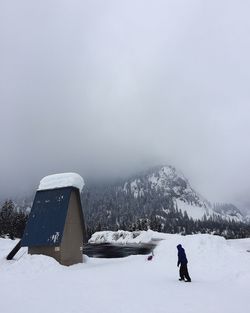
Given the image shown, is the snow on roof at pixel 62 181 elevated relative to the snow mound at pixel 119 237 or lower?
lower

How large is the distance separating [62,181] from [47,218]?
4.14 m

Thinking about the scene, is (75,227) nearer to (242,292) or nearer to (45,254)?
(45,254)

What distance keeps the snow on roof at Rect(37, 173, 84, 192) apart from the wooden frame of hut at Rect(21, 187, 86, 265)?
0.47 meters

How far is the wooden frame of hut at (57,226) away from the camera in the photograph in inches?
1121

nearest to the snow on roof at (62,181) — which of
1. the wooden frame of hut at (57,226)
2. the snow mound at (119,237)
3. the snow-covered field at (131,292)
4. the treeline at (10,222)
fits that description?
the wooden frame of hut at (57,226)

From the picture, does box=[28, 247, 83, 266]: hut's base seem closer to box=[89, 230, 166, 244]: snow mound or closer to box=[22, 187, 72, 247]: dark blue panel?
box=[22, 187, 72, 247]: dark blue panel

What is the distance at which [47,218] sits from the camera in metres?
30.3

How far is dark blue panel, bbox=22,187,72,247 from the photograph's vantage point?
28.8m

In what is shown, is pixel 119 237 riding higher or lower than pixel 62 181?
higher

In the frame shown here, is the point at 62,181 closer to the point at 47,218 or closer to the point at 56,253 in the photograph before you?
the point at 47,218

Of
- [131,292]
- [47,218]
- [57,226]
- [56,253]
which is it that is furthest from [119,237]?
[131,292]

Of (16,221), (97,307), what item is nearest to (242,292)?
(97,307)

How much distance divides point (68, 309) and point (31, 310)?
113 centimetres

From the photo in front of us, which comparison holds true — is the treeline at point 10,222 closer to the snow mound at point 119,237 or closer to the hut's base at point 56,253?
the snow mound at point 119,237
